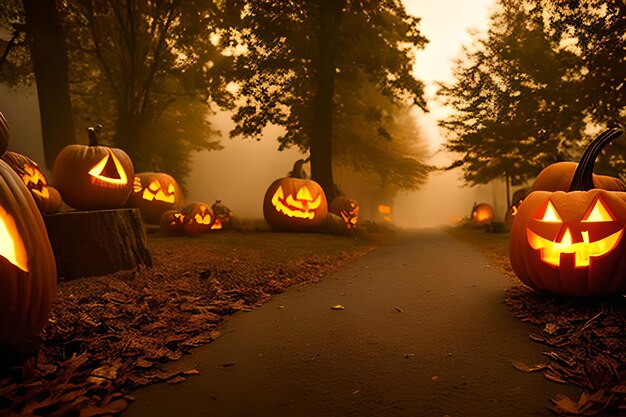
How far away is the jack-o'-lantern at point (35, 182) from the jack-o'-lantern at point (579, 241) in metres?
6.43

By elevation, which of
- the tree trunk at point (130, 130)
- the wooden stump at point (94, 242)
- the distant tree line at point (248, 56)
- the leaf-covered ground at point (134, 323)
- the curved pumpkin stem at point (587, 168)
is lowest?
the leaf-covered ground at point (134, 323)

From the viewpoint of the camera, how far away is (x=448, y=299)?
411 centimetres

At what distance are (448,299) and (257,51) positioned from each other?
11.8m

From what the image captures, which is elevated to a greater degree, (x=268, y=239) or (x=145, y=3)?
(x=145, y=3)

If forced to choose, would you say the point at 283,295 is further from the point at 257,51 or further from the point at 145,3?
the point at 145,3

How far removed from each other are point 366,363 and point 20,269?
2267 millimetres

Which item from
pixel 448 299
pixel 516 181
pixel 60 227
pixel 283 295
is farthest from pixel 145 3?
pixel 516 181

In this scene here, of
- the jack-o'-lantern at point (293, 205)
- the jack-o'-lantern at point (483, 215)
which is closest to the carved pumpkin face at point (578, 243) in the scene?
the jack-o'-lantern at point (293, 205)

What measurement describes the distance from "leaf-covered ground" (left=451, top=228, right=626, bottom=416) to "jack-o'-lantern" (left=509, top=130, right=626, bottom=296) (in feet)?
0.65

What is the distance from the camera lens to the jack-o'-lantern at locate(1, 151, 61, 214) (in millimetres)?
5293

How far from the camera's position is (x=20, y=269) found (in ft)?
7.07

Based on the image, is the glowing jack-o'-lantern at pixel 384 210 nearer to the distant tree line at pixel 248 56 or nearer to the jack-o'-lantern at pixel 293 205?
the distant tree line at pixel 248 56

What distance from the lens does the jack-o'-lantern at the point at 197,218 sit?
904 cm

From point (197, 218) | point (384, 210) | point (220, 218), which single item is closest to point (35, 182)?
point (197, 218)
